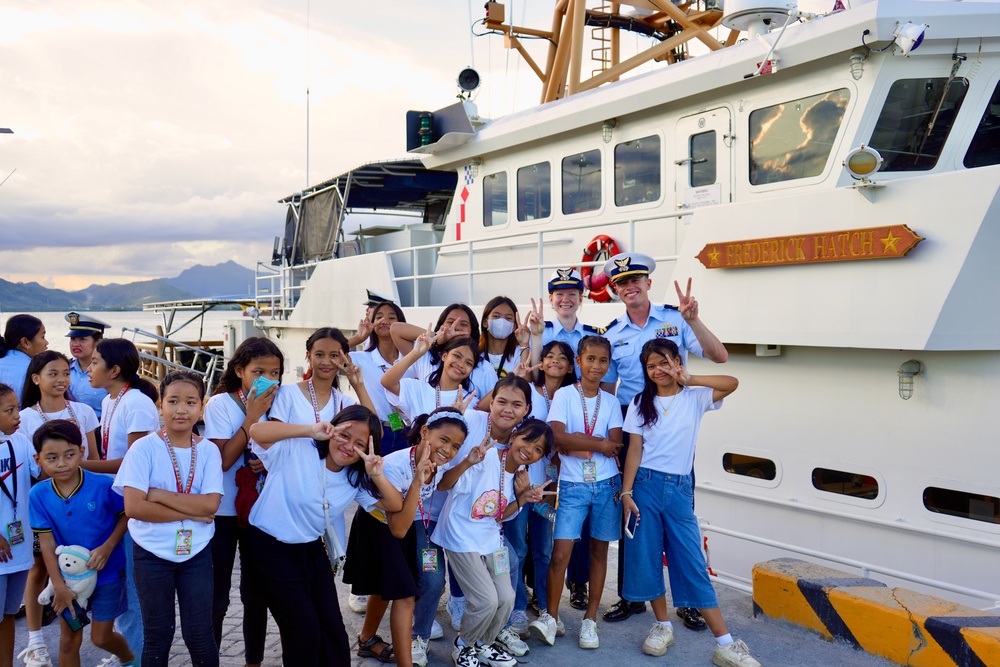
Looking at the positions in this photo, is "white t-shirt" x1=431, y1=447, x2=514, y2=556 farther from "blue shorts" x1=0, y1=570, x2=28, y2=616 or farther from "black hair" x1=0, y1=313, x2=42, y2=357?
"black hair" x1=0, y1=313, x2=42, y2=357

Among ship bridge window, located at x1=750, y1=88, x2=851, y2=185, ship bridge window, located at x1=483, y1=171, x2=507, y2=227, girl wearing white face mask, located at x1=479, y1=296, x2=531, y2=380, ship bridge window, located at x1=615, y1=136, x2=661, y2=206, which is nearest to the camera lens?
girl wearing white face mask, located at x1=479, y1=296, x2=531, y2=380

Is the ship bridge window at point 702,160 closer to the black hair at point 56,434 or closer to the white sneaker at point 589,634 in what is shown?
the white sneaker at point 589,634

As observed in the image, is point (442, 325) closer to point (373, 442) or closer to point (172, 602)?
point (373, 442)

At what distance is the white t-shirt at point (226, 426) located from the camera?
12.3 feet

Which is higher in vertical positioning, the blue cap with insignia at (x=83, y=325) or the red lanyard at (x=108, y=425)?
the blue cap with insignia at (x=83, y=325)

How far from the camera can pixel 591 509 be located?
14.8ft

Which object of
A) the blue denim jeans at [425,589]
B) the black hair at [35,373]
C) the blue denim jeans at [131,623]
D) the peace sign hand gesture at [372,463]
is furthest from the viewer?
the black hair at [35,373]

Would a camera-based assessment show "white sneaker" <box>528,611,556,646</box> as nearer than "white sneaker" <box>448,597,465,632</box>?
Yes

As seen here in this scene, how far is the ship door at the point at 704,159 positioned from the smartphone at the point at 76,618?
5859 mm

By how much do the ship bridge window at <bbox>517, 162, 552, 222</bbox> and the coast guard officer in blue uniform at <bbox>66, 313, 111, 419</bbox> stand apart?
4.80 m

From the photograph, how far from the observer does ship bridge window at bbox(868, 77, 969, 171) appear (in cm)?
612

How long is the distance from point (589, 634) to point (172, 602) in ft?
7.14

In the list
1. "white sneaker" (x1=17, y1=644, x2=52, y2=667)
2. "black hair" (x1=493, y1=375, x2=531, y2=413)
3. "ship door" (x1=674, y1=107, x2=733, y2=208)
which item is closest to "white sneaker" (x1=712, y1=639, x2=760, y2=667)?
"black hair" (x1=493, y1=375, x2=531, y2=413)

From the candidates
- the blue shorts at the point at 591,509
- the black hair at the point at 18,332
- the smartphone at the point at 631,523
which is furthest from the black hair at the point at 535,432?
the black hair at the point at 18,332
